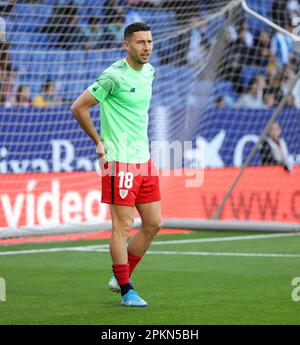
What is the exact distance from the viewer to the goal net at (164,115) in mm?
13859

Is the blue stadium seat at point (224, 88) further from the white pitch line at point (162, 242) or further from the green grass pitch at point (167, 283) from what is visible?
the green grass pitch at point (167, 283)

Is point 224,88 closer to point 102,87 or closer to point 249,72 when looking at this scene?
point 249,72

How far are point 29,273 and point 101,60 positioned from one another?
187 inches

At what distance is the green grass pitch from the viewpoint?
7.74 meters

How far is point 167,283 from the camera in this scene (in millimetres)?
9703

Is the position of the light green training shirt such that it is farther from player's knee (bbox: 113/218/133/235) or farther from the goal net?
the goal net

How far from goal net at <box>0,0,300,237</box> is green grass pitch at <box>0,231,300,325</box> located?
97 centimetres

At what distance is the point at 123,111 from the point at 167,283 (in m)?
1.86

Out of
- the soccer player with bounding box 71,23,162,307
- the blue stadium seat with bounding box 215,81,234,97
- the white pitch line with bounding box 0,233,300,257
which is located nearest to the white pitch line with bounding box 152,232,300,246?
the white pitch line with bounding box 0,233,300,257

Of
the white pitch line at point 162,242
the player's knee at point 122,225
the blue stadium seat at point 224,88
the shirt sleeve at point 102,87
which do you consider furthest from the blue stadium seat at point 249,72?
the player's knee at point 122,225

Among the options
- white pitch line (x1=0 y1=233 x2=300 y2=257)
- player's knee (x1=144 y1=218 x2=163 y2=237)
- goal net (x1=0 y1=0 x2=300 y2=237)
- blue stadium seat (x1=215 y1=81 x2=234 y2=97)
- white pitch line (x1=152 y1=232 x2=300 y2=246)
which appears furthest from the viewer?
blue stadium seat (x1=215 y1=81 x2=234 y2=97)

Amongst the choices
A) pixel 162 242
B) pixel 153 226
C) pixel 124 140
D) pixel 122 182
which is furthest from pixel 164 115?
pixel 122 182

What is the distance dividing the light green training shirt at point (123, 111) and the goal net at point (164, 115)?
4.44 metres
